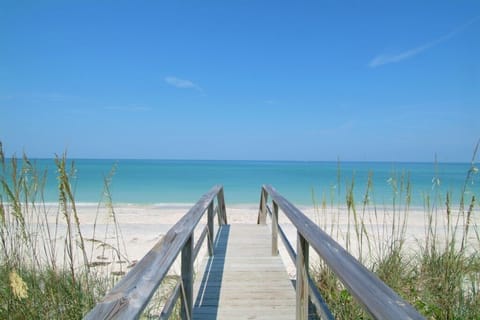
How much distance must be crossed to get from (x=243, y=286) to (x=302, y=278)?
1158mm

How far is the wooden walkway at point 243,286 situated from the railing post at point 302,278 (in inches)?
19.7

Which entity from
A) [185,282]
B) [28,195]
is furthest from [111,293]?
[28,195]

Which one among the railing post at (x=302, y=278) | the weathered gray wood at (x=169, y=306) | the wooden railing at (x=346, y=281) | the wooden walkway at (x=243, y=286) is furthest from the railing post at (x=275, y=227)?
the weathered gray wood at (x=169, y=306)

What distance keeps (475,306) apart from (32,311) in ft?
9.81

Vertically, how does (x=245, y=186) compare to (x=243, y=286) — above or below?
below

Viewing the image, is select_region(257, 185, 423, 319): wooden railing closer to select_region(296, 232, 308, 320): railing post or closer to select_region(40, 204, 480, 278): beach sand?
select_region(296, 232, 308, 320): railing post

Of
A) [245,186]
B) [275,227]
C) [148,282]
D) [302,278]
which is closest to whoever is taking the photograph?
[148,282]

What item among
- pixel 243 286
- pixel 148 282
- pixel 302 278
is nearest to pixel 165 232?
pixel 243 286

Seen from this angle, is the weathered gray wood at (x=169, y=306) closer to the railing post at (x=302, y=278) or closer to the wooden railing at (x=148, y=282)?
the wooden railing at (x=148, y=282)

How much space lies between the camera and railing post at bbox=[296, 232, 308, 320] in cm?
181

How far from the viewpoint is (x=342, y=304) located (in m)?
2.23

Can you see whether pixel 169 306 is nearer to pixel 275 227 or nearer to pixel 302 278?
pixel 302 278

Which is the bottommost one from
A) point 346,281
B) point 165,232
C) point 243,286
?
point 165,232

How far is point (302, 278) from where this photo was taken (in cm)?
184
